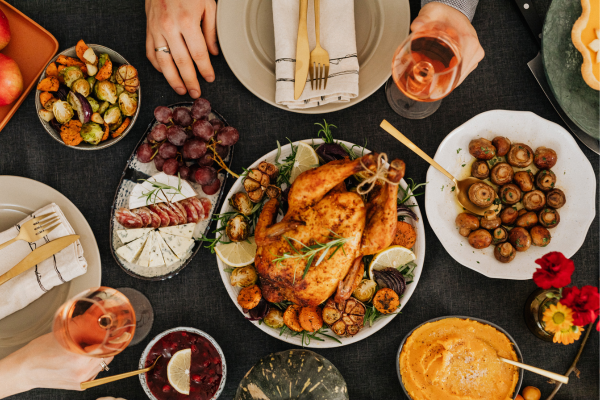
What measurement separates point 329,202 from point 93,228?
1.00m

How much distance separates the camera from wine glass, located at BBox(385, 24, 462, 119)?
118 cm

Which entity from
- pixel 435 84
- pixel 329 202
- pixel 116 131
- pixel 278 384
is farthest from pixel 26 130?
pixel 435 84

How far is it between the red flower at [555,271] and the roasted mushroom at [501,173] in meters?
0.32

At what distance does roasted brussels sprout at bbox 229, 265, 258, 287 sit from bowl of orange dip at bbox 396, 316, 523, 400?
630 millimetres

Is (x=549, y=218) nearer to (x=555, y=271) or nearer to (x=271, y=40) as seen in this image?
(x=555, y=271)

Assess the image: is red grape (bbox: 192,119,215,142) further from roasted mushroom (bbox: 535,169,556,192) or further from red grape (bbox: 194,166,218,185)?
roasted mushroom (bbox: 535,169,556,192)

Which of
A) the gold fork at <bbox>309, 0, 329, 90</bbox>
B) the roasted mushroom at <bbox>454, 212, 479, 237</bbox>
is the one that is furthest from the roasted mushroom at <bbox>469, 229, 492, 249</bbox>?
the gold fork at <bbox>309, 0, 329, 90</bbox>

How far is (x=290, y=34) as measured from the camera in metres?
1.32

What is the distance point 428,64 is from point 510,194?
22.4 inches

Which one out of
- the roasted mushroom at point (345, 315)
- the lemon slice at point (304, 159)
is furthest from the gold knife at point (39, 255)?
the roasted mushroom at point (345, 315)

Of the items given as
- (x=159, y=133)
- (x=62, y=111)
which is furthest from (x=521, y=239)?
(x=62, y=111)

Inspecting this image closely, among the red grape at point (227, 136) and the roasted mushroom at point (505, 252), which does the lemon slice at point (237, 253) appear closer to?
the red grape at point (227, 136)

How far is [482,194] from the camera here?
1308 mm

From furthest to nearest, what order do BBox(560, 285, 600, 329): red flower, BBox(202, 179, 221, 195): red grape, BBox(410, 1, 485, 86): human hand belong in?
BBox(202, 179, 221, 195): red grape
BBox(410, 1, 485, 86): human hand
BBox(560, 285, 600, 329): red flower
